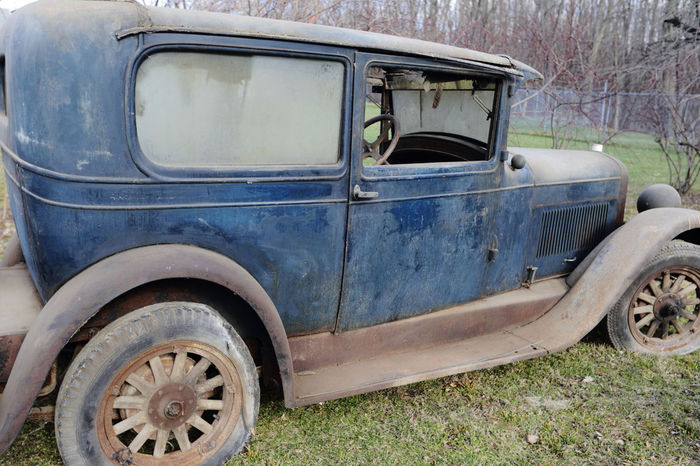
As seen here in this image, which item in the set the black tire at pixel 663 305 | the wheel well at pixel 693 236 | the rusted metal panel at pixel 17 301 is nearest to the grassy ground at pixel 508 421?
the black tire at pixel 663 305

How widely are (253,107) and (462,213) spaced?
1344 mm

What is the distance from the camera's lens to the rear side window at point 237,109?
7.43 feet

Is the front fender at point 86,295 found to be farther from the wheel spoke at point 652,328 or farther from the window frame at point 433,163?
the wheel spoke at point 652,328

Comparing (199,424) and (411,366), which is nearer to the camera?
(199,424)

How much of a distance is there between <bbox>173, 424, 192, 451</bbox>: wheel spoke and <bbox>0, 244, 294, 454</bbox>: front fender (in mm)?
582

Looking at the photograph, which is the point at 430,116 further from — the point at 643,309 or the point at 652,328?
the point at 652,328

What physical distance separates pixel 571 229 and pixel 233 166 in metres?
2.60

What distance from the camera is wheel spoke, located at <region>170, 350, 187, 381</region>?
232 cm

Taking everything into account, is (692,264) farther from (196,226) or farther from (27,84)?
(27,84)

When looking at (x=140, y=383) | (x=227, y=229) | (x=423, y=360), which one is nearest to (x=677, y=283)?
(x=423, y=360)

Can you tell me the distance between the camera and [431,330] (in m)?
3.21

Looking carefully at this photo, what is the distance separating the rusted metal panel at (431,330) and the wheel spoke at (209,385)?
45 cm

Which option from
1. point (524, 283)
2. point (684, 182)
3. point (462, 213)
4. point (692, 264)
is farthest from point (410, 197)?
point (684, 182)

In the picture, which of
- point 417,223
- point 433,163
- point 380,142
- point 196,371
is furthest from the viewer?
point 380,142
